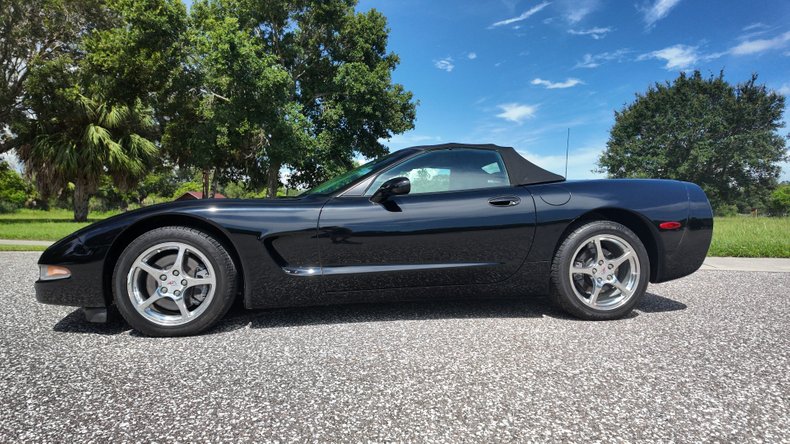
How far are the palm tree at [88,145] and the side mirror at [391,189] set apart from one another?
1700 centimetres

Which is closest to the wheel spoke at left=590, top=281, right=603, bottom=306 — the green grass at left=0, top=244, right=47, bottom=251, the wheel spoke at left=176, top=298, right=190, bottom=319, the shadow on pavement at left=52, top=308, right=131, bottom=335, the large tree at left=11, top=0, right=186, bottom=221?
the wheel spoke at left=176, top=298, right=190, bottom=319

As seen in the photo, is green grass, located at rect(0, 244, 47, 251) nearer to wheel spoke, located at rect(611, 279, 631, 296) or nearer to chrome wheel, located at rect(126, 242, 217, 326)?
chrome wheel, located at rect(126, 242, 217, 326)

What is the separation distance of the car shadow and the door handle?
0.82 metres

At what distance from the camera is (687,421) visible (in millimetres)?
1433

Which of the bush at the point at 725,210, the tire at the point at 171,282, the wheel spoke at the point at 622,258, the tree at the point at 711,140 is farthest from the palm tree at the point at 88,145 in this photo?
the bush at the point at 725,210

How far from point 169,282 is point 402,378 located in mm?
1562

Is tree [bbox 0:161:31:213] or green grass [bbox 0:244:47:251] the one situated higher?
tree [bbox 0:161:31:213]

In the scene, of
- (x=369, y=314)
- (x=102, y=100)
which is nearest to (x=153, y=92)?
(x=102, y=100)

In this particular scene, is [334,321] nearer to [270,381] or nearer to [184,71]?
[270,381]

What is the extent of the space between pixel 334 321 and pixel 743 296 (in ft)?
11.9

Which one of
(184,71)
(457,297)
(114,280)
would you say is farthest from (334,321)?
(184,71)

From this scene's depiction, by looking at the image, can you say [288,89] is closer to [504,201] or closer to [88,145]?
[88,145]

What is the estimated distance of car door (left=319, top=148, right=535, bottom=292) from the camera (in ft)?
8.05

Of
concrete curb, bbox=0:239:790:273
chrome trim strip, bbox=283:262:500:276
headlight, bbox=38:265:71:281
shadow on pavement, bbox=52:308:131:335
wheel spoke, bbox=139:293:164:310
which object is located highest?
chrome trim strip, bbox=283:262:500:276
